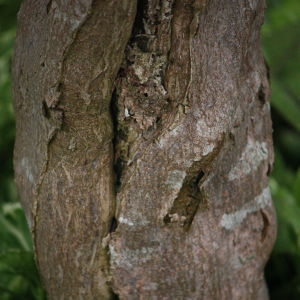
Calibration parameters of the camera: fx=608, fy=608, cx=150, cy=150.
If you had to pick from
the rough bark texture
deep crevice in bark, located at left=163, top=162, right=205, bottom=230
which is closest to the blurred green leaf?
the rough bark texture

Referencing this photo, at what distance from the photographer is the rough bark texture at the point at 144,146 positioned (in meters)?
0.76

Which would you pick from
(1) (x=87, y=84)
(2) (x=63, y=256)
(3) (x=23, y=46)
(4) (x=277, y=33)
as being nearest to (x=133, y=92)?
(1) (x=87, y=84)

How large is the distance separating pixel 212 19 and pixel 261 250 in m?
0.40

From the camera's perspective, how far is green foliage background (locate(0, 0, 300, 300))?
1204mm

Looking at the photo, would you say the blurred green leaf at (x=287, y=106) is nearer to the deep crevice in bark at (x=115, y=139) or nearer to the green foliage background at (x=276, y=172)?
the green foliage background at (x=276, y=172)

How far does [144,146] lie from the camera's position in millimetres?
827

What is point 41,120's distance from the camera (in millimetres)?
834

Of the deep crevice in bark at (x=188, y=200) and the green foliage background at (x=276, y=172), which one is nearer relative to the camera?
the deep crevice in bark at (x=188, y=200)

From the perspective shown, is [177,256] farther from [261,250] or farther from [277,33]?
[277,33]

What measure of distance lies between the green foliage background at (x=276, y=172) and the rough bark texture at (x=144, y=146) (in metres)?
0.27

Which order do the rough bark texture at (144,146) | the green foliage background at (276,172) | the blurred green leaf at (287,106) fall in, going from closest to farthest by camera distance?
1. the rough bark texture at (144,146)
2. the green foliage background at (276,172)
3. the blurred green leaf at (287,106)

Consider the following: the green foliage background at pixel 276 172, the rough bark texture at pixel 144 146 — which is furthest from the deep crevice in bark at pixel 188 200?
the green foliage background at pixel 276 172

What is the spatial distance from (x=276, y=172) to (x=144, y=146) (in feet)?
2.83

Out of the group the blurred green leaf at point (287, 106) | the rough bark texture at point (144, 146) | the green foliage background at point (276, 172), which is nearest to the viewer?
the rough bark texture at point (144, 146)
